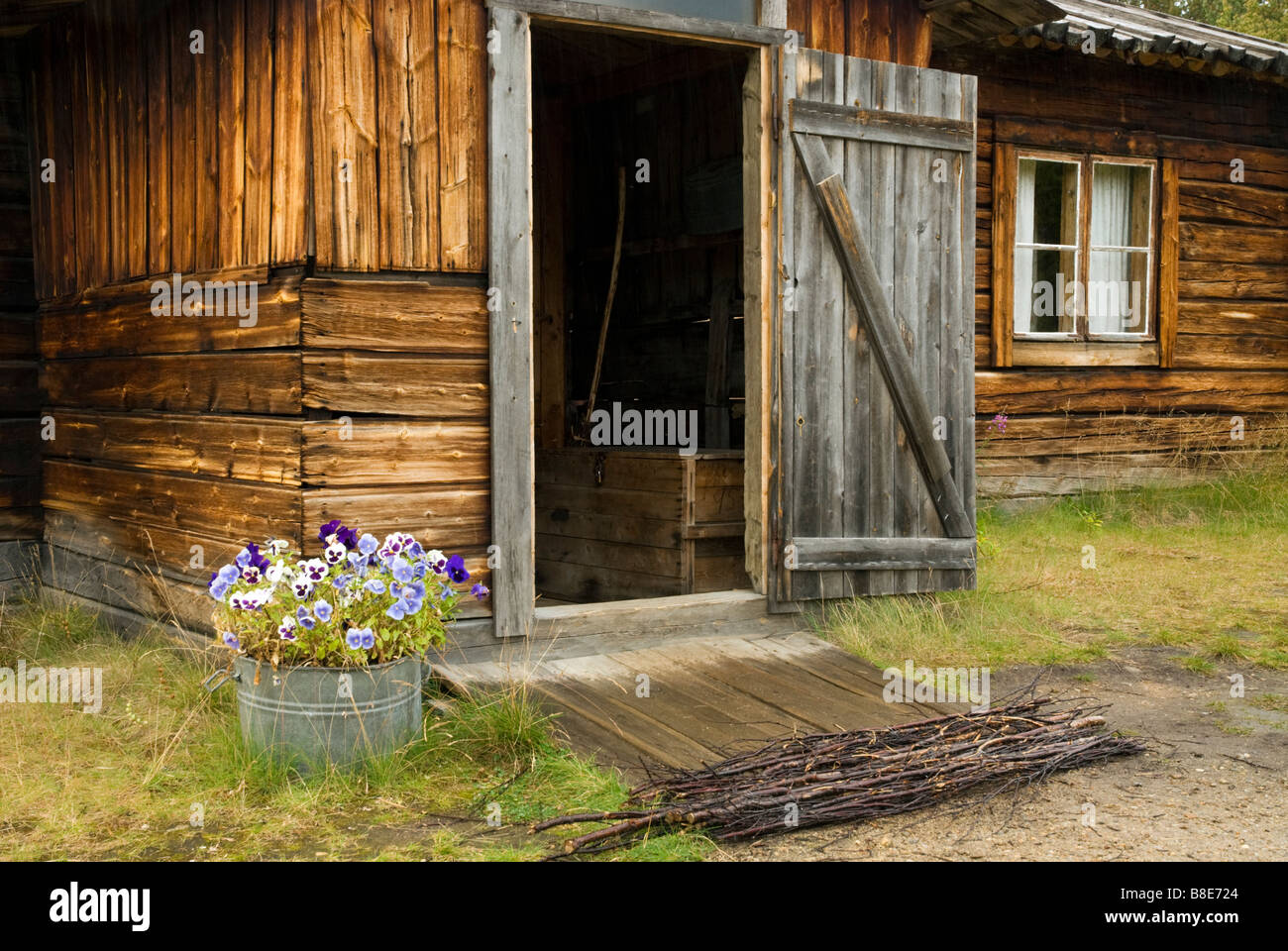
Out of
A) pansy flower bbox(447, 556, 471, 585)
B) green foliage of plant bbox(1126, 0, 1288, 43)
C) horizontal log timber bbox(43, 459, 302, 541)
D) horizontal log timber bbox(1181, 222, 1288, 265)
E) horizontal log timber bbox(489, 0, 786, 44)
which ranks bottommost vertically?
pansy flower bbox(447, 556, 471, 585)

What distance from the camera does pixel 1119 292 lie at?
10.2 m

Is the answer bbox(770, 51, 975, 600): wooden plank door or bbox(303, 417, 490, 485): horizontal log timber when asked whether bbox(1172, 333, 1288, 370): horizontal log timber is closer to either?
bbox(770, 51, 975, 600): wooden plank door

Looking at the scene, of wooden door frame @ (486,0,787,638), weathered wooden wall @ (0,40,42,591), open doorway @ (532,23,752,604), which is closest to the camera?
wooden door frame @ (486,0,787,638)

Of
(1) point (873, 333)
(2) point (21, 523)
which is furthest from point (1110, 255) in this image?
(2) point (21, 523)

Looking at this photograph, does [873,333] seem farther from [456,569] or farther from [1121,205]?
[1121,205]

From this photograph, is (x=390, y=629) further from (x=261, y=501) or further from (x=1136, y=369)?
(x=1136, y=369)

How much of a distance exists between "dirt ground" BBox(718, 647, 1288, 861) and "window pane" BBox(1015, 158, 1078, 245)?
5.23m

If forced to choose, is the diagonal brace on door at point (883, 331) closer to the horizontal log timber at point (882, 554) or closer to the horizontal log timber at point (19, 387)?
the horizontal log timber at point (882, 554)

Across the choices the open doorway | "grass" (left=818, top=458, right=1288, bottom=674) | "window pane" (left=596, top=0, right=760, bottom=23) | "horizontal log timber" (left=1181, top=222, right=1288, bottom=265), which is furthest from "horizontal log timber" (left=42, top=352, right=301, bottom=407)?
"horizontal log timber" (left=1181, top=222, right=1288, bottom=265)

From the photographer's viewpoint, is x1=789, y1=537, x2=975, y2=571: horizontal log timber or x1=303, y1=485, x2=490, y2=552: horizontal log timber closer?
x1=303, y1=485, x2=490, y2=552: horizontal log timber

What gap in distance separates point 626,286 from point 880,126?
358cm

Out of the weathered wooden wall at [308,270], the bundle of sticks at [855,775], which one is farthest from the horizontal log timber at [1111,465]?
the weathered wooden wall at [308,270]

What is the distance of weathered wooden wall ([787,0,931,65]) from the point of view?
6.38m

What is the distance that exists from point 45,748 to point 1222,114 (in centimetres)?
990
